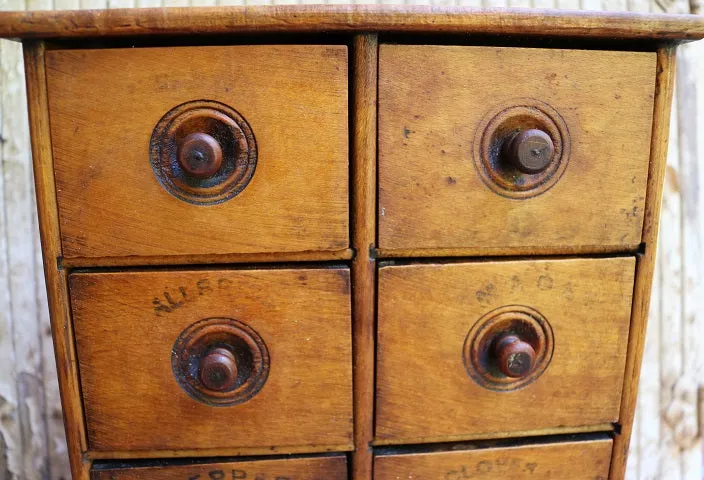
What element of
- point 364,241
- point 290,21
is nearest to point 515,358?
point 364,241

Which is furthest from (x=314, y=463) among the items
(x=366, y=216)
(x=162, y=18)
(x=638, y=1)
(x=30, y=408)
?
(x=638, y=1)

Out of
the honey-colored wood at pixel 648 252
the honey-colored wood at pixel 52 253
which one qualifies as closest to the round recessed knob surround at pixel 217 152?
the honey-colored wood at pixel 52 253

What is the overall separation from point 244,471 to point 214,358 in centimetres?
17

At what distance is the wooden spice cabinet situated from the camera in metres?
0.55

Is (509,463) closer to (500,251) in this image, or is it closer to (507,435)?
(507,435)

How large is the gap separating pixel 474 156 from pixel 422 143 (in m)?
0.07

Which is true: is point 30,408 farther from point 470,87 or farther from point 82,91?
point 470,87

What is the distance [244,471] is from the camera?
63cm

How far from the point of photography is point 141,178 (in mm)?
558

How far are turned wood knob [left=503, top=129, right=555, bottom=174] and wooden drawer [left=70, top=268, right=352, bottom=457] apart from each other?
242mm

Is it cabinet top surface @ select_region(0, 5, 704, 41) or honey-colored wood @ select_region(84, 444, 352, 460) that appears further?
honey-colored wood @ select_region(84, 444, 352, 460)

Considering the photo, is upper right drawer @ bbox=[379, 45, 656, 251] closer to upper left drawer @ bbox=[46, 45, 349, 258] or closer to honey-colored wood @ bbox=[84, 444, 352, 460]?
upper left drawer @ bbox=[46, 45, 349, 258]

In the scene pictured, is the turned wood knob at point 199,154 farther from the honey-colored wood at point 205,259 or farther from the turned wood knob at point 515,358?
the turned wood knob at point 515,358

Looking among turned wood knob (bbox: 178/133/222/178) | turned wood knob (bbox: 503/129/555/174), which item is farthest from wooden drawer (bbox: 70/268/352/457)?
turned wood knob (bbox: 503/129/555/174)
